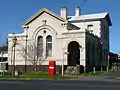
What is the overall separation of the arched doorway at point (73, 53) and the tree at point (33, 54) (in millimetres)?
4987

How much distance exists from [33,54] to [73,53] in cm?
717

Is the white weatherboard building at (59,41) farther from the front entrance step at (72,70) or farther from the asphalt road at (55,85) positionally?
the asphalt road at (55,85)

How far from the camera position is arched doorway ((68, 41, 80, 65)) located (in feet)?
184

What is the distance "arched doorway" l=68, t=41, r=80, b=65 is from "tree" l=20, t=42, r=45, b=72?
4.99 m

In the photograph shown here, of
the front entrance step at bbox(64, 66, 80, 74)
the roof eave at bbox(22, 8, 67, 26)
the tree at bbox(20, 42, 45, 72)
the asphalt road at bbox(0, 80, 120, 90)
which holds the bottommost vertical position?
the asphalt road at bbox(0, 80, 120, 90)

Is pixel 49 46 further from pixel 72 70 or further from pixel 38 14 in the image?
pixel 72 70

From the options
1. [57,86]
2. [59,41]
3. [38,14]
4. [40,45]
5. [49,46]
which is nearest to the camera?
[57,86]

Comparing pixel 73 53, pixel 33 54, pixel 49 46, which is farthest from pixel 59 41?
pixel 33 54

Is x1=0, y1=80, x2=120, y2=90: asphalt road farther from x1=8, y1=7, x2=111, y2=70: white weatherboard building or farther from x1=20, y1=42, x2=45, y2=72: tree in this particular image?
x1=20, y1=42, x2=45, y2=72: tree

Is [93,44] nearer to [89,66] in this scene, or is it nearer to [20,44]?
[89,66]

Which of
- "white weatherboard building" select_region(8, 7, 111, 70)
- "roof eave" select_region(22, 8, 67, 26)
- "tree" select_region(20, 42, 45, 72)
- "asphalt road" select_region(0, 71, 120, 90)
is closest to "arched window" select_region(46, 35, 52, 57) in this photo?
"white weatherboard building" select_region(8, 7, 111, 70)

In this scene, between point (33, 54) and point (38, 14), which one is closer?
point (33, 54)

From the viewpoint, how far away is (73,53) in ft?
190

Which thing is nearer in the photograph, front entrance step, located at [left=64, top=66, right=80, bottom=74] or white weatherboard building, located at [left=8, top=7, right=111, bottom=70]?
front entrance step, located at [left=64, top=66, right=80, bottom=74]
